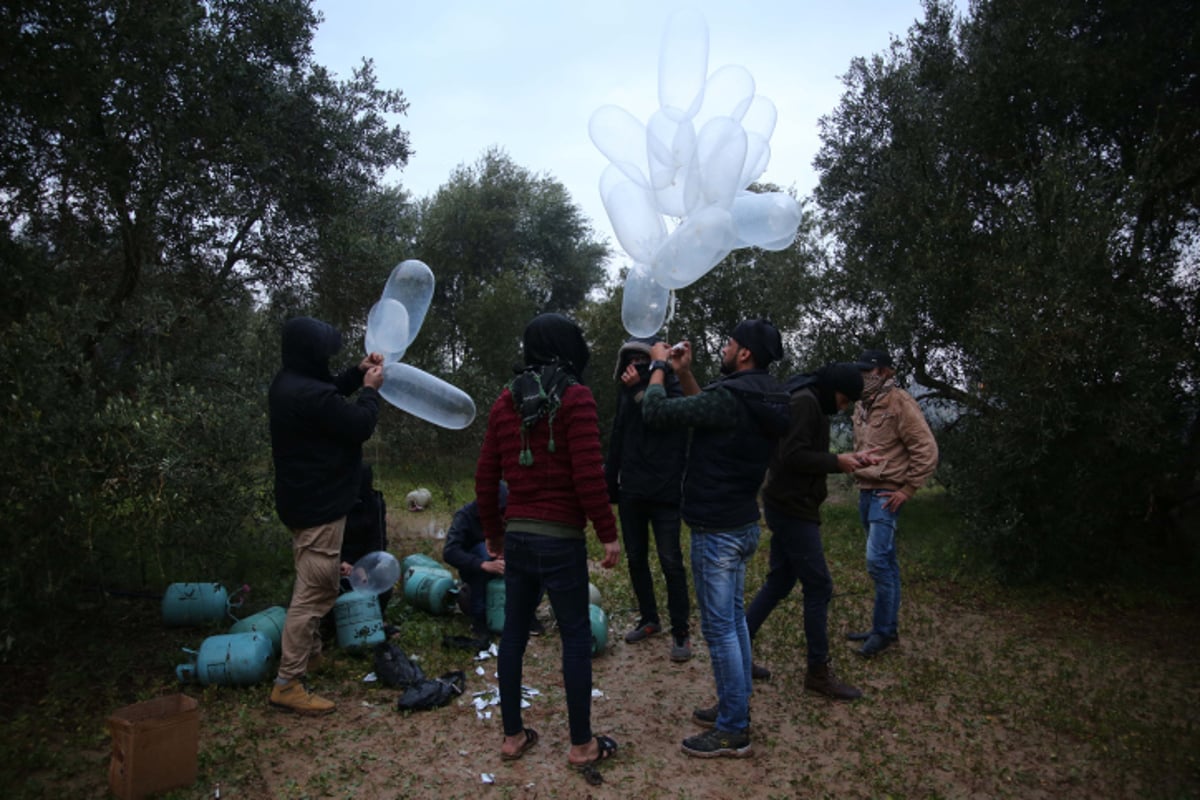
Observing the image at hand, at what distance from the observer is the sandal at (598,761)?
3.46 meters

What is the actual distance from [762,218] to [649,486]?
1.85 meters

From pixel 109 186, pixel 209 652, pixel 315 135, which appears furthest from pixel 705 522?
pixel 315 135

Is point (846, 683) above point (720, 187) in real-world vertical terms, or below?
below

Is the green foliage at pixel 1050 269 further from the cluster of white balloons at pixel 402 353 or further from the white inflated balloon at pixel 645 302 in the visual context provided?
the cluster of white balloons at pixel 402 353

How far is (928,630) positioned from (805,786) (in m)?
2.83

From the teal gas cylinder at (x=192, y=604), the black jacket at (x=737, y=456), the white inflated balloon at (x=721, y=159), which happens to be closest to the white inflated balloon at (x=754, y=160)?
the white inflated balloon at (x=721, y=159)

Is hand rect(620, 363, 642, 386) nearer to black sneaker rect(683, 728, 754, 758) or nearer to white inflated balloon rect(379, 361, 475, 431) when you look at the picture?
white inflated balloon rect(379, 361, 475, 431)

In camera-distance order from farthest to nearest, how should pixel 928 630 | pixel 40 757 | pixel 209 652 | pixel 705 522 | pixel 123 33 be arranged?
1. pixel 928 630
2. pixel 123 33
3. pixel 209 652
4. pixel 705 522
5. pixel 40 757

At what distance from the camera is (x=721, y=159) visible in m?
3.91

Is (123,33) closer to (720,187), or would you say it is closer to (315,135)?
(315,135)

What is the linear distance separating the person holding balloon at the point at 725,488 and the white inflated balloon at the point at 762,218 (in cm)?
70

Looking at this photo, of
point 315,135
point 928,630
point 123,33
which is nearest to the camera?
point 123,33

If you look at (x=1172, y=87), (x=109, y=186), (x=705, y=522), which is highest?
(x=1172, y=87)

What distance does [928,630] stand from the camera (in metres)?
5.84
